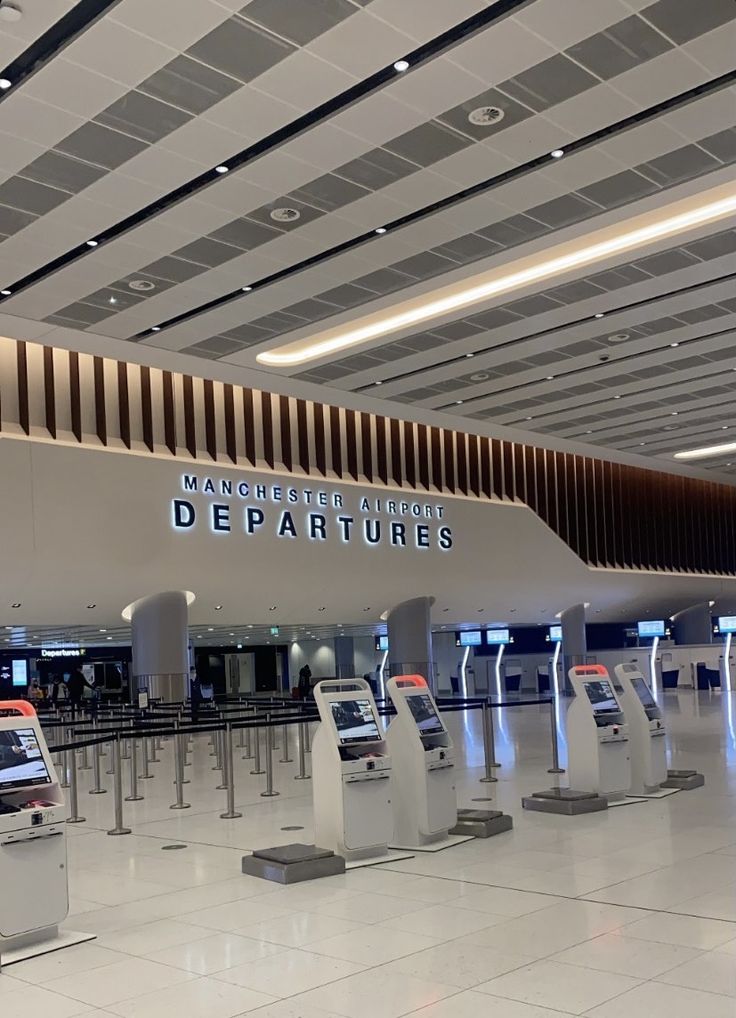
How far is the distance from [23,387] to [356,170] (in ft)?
26.5

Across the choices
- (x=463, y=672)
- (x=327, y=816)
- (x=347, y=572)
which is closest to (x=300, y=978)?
(x=327, y=816)

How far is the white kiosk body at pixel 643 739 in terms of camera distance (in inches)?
426

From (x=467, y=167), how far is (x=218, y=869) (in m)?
6.71

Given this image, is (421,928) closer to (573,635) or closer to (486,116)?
(486,116)

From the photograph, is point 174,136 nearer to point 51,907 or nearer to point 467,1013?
point 51,907

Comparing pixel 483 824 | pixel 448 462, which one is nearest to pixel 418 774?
pixel 483 824

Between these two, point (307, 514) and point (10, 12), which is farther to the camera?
point (307, 514)

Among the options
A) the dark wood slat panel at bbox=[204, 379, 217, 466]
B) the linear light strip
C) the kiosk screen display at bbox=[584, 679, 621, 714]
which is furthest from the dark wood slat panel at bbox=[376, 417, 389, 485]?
the kiosk screen display at bbox=[584, 679, 621, 714]

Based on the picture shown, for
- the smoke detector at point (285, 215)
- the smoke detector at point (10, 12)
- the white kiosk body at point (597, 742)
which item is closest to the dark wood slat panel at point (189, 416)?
the smoke detector at point (285, 215)

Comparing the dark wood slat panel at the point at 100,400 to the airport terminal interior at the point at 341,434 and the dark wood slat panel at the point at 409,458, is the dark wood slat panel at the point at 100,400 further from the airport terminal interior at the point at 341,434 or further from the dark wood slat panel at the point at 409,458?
the dark wood slat panel at the point at 409,458

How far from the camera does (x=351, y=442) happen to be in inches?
866

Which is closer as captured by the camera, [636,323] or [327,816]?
[327,816]

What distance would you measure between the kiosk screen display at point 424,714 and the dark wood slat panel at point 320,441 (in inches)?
491

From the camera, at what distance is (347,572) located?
2214 cm
